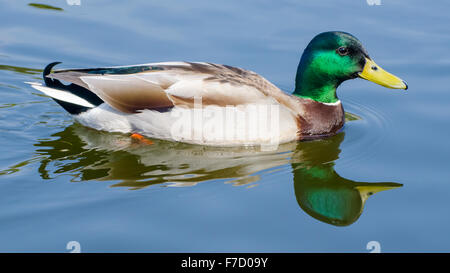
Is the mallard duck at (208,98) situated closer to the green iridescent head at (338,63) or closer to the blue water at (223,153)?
the green iridescent head at (338,63)

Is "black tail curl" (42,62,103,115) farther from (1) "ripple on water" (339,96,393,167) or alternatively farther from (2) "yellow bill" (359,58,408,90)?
(2) "yellow bill" (359,58,408,90)

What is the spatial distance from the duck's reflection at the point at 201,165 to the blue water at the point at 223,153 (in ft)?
0.07

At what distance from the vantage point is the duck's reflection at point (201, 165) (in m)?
6.18

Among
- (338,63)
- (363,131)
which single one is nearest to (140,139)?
(338,63)

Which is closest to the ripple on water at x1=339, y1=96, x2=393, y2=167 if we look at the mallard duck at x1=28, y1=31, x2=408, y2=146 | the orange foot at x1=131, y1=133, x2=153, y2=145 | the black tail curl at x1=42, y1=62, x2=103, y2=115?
the mallard duck at x1=28, y1=31, x2=408, y2=146

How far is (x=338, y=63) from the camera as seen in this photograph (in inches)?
292

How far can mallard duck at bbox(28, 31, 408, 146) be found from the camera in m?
6.99

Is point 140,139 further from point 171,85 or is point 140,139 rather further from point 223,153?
point 223,153

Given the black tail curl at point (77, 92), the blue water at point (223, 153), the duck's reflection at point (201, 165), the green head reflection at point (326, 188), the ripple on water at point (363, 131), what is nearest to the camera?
the blue water at point (223, 153)

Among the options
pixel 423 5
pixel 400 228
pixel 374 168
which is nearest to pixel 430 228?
pixel 400 228

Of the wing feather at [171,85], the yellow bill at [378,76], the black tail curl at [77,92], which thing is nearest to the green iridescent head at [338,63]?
the yellow bill at [378,76]

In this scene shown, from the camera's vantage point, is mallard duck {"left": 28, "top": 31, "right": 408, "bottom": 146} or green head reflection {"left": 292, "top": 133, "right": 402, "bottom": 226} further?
mallard duck {"left": 28, "top": 31, "right": 408, "bottom": 146}

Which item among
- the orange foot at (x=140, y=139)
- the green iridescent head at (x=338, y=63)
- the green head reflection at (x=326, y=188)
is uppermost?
the green iridescent head at (x=338, y=63)

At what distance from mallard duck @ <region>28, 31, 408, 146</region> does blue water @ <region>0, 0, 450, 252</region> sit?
20 cm
